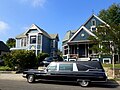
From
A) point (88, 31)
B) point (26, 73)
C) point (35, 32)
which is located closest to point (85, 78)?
point (26, 73)

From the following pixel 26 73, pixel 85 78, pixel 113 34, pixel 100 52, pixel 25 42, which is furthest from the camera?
pixel 25 42

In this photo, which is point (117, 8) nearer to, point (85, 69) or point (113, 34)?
point (113, 34)

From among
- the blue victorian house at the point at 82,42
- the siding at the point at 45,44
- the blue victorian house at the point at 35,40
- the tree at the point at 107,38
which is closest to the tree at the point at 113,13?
the blue victorian house at the point at 82,42

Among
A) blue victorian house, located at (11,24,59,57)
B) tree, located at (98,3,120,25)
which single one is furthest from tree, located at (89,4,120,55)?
tree, located at (98,3,120,25)

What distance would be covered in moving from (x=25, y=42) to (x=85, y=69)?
3699 cm

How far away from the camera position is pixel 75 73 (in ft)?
60.2

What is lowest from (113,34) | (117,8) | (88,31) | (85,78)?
(85,78)

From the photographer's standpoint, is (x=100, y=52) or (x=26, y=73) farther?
(x=100, y=52)

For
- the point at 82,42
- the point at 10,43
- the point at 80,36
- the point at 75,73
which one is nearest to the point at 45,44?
the point at 80,36

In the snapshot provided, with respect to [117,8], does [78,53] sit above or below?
below

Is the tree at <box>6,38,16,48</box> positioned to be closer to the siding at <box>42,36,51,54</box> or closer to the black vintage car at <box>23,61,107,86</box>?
the siding at <box>42,36,51,54</box>

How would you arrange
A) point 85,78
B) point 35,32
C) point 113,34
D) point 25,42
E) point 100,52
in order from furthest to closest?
point 25,42 → point 35,32 → point 100,52 → point 113,34 → point 85,78

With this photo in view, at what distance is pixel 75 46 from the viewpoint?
43.5 metres

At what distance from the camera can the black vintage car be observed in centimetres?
1792
